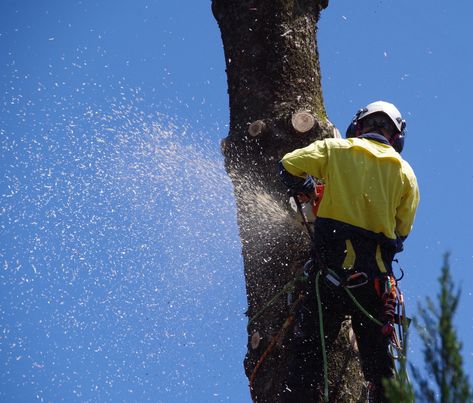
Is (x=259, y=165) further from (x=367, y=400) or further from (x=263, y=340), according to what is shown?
(x=367, y=400)

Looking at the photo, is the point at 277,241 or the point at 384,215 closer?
the point at 384,215

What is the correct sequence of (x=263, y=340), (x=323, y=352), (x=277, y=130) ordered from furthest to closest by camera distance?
(x=277, y=130), (x=263, y=340), (x=323, y=352)

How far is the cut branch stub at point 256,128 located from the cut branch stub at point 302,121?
17 centimetres

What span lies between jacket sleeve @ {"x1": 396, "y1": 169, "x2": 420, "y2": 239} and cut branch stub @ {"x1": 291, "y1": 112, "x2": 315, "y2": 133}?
63 centimetres

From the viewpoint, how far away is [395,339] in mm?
4340

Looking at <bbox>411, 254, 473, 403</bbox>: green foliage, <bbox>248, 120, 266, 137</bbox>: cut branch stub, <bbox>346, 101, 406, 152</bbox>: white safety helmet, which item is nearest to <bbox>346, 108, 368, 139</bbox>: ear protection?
<bbox>346, 101, 406, 152</bbox>: white safety helmet

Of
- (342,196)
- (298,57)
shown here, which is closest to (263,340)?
(342,196)

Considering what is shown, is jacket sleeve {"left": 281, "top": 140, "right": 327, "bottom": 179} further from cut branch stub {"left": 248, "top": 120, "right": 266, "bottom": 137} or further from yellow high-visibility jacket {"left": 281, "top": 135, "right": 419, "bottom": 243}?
cut branch stub {"left": 248, "top": 120, "right": 266, "bottom": 137}

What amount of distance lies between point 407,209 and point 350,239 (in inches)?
16.7

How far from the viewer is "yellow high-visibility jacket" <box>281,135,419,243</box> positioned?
436 cm

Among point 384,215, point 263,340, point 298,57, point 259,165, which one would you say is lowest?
point 263,340

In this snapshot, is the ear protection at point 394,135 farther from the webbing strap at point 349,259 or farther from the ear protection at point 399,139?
the webbing strap at point 349,259

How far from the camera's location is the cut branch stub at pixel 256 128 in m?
4.84

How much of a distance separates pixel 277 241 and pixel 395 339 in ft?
2.75
